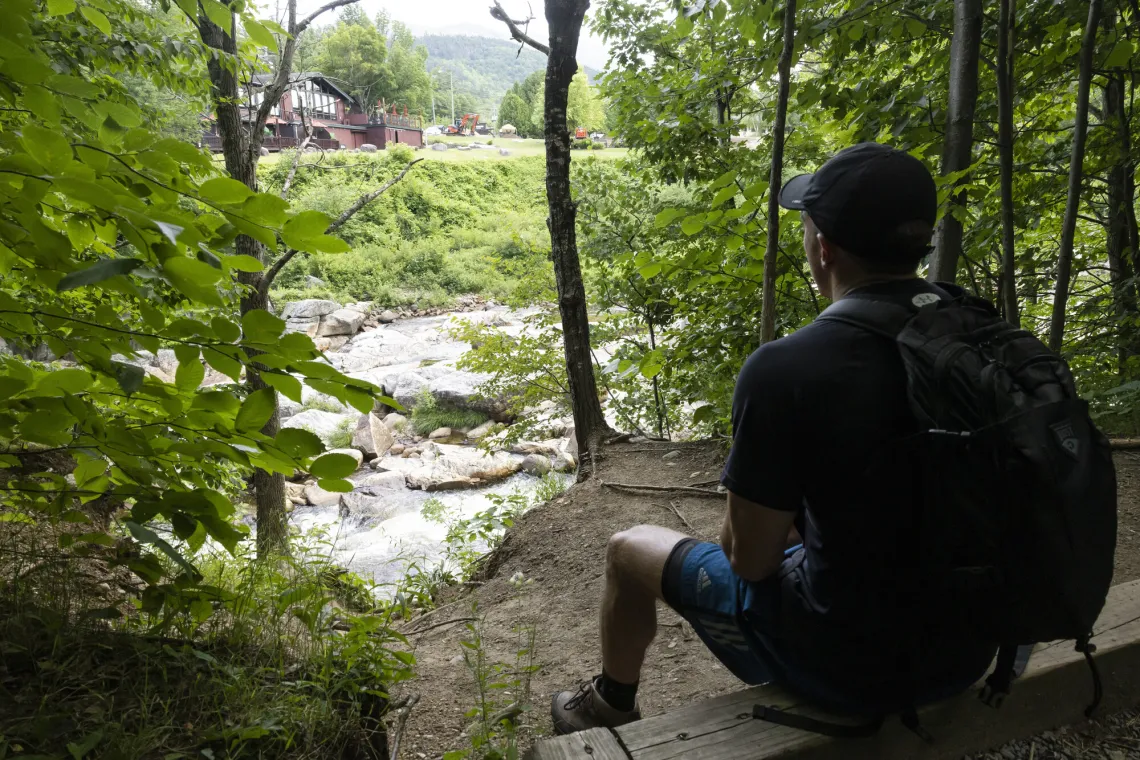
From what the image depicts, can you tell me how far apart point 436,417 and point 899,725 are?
14956 mm

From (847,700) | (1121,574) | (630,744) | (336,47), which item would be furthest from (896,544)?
(336,47)

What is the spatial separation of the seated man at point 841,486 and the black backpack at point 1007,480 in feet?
0.26

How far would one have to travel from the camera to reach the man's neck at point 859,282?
1.57 m

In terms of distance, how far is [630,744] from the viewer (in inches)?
62.5

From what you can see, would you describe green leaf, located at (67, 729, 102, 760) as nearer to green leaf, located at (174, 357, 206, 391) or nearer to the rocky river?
green leaf, located at (174, 357, 206, 391)

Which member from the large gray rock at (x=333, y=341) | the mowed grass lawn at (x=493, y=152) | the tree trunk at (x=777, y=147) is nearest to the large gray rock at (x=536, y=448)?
the large gray rock at (x=333, y=341)

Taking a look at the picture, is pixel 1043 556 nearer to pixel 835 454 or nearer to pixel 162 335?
pixel 835 454

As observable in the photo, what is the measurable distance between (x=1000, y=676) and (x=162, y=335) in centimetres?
202

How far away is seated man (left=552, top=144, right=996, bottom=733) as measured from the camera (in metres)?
1.42

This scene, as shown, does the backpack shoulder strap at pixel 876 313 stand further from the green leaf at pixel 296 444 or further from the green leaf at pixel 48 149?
the green leaf at pixel 48 149

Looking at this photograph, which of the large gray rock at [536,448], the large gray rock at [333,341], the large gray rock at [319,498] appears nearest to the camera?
the large gray rock at [319,498]

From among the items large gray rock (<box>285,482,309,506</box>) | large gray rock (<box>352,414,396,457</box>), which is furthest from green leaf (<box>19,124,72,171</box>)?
large gray rock (<box>352,414,396,457</box>)

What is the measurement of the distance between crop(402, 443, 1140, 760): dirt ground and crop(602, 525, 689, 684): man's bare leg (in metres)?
0.63

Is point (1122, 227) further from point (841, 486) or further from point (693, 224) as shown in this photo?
point (841, 486)
